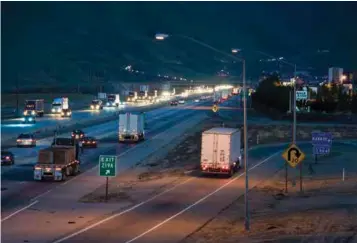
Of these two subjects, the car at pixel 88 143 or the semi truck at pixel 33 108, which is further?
the semi truck at pixel 33 108

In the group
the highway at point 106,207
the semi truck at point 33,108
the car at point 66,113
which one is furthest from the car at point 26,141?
the car at point 66,113

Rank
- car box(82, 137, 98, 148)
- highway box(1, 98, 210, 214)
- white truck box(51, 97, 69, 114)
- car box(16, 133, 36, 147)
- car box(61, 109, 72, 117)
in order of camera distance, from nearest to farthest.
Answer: highway box(1, 98, 210, 214)
car box(82, 137, 98, 148)
car box(16, 133, 36, 147)
car box(61, 109, 72, 117)
white truck box(51, 97, 69, 114)

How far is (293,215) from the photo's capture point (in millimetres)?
29641

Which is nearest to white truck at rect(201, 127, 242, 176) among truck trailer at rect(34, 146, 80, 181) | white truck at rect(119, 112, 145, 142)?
truck trailer at rect(34, 146, 80, 181)

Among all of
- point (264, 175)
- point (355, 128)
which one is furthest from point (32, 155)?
point (355, 128)

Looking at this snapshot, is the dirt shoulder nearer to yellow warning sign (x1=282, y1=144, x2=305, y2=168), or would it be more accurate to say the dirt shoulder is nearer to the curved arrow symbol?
yellow warning sign (x1=282, y1=144, x2=305, y2=168)

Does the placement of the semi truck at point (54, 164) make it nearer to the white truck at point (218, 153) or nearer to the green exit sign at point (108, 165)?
the green exit sign at point (108, 165)

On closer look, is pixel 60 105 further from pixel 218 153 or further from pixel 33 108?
pixel 218 153

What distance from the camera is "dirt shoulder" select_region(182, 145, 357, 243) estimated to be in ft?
80.3

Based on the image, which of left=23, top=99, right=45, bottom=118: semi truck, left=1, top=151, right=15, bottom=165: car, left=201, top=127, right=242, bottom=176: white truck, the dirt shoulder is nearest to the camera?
the dirt shoulder

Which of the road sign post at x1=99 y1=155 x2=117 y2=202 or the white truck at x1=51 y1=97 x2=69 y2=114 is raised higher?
the white truck at x1=51 y1=97 x2=69 y2=114

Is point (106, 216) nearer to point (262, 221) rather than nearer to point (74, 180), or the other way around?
point (262, 221)

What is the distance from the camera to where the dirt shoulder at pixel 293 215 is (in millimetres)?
24484

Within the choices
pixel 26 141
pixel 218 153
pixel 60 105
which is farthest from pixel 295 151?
pixel 60 105
